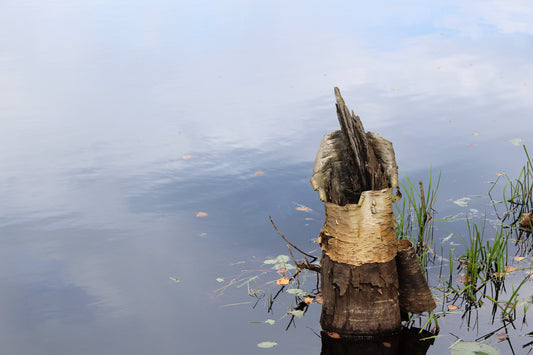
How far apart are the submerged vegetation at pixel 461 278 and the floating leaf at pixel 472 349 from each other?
1 centimetres

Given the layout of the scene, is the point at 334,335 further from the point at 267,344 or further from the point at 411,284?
the point at 411,284

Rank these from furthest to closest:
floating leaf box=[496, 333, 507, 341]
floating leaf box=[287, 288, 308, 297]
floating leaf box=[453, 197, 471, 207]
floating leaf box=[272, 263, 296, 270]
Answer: floating leaf box=[453, 197, 471, 207] → floating leaf box=[272, 263, 296, 270] → floating leaf box=[287, 288, 308, 297] → floating leaf box=[496, 333, 507, 341]

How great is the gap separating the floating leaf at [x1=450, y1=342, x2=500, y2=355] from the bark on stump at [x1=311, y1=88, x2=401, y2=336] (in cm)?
43

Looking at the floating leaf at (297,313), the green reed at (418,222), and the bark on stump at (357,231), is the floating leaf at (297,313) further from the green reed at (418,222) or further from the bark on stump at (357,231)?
the green reed at (418,222)

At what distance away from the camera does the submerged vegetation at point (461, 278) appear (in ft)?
14.3

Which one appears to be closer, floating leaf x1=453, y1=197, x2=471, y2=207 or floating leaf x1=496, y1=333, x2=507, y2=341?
floating leaf x1=496, y1=333, x2=507, y2=341

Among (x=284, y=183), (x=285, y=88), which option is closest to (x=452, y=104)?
(x=285, y=88)

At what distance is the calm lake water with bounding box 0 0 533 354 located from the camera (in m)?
4.94

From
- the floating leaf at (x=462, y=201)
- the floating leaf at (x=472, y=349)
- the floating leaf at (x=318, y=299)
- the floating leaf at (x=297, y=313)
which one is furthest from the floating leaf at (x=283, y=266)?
the floating leaf at (x=462, y=201)

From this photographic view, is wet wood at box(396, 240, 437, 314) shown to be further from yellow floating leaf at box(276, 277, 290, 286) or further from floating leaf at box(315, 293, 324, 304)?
yellow floating leaf at box(276, 277, 290, 286)

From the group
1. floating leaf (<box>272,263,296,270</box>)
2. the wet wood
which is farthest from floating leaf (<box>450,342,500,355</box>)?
floating leaf (<box>272,263,296,270</box>)

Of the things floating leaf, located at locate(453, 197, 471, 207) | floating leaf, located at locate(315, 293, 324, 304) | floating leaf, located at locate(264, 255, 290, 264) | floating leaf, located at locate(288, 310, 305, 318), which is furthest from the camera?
floating leaf, located at locate(453, 197, 471, 207)

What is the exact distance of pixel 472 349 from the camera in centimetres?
404

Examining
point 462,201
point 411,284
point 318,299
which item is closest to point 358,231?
point 411,284
